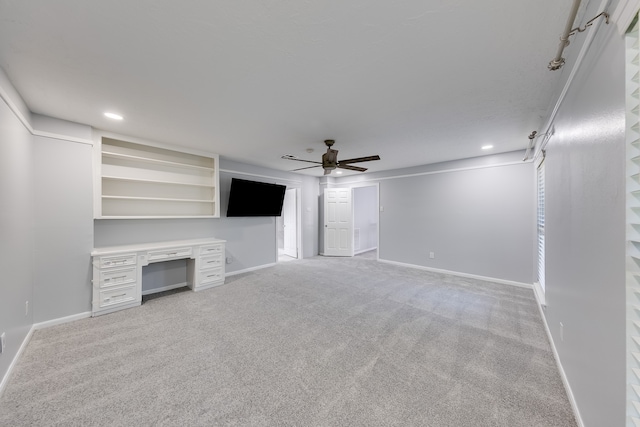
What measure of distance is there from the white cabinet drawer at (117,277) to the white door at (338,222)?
456 cm

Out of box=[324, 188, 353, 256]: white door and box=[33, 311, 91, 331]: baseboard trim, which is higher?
box=[324, 188, 353, 256]: white door

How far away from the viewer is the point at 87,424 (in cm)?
144

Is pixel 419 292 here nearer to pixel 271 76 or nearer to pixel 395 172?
pixel 395 172

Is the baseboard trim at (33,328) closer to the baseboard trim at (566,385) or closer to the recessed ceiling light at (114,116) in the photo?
the recessed ceiling light at (114,116)

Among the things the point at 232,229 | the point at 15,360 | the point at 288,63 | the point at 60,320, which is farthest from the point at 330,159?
the point at 60,320

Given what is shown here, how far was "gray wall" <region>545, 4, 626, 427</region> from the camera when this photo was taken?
990 mm

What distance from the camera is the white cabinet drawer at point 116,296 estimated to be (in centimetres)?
295

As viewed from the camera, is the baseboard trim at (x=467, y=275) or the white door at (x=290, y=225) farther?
the white door at (x=290, y=225)

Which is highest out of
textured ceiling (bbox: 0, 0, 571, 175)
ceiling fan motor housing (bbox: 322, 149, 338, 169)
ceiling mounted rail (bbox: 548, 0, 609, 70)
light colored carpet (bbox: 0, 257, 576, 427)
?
textured ceiling (bbox: 0, 0, 571, 175)

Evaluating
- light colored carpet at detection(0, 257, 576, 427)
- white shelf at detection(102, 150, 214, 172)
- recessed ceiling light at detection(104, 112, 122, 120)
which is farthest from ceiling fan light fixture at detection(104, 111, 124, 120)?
light colored carpet at detection(0, 257, 576, 427)

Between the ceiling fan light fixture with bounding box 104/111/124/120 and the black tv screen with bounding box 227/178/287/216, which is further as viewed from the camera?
the black tv screen with bounding box 227/178/287/216

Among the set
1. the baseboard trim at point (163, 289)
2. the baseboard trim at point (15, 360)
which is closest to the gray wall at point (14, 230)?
the baseboard trim at point (15, 360)

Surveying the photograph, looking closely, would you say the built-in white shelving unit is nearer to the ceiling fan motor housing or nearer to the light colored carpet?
the light colored carpet

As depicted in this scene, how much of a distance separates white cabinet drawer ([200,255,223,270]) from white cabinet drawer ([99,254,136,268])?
0.94m
